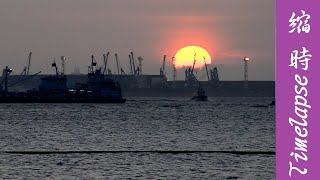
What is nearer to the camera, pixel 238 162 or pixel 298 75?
pixel 298 75

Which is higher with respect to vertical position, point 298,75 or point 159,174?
point 298,75

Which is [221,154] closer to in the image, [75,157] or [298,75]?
[75,157]

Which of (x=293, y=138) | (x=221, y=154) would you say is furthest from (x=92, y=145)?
(x=293, y=138)

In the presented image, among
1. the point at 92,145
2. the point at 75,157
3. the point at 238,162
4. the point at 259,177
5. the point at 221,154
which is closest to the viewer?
the point at 259,177

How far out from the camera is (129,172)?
4047 centimetres

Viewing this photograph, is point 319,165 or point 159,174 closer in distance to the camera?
point 319,165

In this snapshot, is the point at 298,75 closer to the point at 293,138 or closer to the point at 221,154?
the point at 293,138

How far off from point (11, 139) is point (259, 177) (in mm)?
43506

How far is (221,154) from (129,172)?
14981mm

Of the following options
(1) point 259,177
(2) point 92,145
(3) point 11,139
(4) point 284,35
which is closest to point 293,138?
(4) point 284,35

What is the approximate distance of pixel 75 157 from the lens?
50.8 metres

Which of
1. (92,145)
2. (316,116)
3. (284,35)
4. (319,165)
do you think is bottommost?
(92,145)

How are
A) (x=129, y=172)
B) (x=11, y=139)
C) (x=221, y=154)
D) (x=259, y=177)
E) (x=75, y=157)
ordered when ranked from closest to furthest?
(x=259, y=177)
(x=129, y=172)
(x=75, y=157)
(x=221, y=154)
(x=11, y=139)

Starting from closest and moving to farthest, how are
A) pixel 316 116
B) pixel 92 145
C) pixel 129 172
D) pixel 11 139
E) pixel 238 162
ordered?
1. pixel 316 116
2. pixel 129 172
3. pixel 238 162
4. pixel 92 145
5. pixel 11 139
